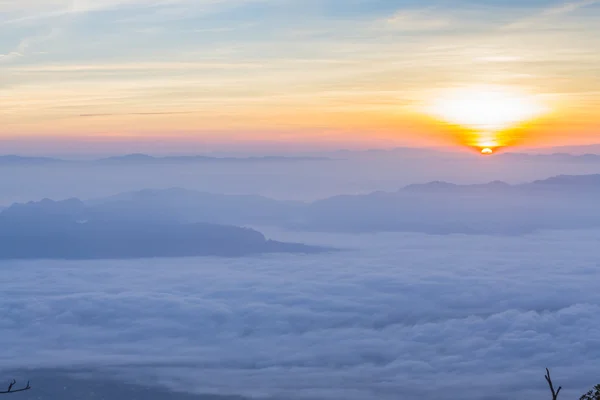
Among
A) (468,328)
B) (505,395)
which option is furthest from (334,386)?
(468,328)

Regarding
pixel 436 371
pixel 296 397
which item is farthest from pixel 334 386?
pixel 436 371

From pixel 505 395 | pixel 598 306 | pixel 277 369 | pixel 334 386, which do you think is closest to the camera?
pixel 505 395

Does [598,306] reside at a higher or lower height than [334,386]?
higher

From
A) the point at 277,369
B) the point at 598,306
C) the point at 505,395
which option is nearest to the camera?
the point at 505,395

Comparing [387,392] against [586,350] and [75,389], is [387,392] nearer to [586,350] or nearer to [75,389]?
[586,350]

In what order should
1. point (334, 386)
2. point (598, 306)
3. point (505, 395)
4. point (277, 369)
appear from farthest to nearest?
point (598, 306), point (277, 369), point (334, 386), point (505, 395)

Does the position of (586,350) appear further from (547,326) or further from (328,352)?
(328,352)

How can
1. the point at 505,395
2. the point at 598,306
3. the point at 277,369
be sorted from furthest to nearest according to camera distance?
the point at 598,306, the point at 277,369, the point at 505,395

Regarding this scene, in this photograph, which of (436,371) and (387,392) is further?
(436,371)

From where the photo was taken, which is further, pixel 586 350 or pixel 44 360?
pixel 44 360
